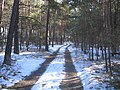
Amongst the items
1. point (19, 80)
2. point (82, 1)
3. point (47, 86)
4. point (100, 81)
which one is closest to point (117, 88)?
point (100, 81)

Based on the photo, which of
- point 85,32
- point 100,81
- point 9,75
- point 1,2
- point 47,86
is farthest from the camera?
point 85,32

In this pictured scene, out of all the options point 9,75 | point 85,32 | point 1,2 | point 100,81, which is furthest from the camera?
point 85,32

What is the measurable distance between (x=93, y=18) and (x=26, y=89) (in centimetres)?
1785

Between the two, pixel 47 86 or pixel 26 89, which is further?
pixel 47 86

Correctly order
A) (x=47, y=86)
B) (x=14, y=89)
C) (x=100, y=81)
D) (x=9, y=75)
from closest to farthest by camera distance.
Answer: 1. (x=14, y=89)
2. (x=47, y=86)
3. (x=100, y=81)
4. (x=9, y=75)

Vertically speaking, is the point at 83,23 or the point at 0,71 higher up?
the point at 83,23

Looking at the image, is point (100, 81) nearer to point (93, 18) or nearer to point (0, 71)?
point (0, 71)

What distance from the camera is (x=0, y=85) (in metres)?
14.7

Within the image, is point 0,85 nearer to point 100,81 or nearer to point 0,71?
point 0,71

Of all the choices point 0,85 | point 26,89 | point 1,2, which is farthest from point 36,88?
point 1,2

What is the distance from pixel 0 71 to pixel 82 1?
47.1 feet

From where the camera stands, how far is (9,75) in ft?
60.1

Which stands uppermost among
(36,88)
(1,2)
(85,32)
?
(1,2)

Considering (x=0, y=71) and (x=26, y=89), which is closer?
(x=26, y=89)
